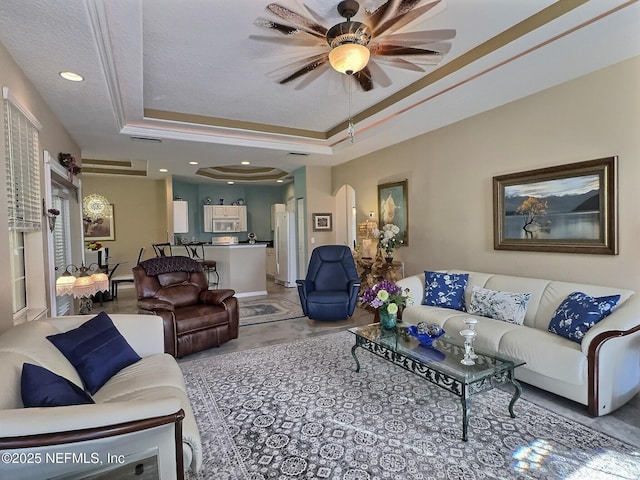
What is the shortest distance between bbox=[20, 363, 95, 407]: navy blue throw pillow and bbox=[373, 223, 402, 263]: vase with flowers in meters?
4.16

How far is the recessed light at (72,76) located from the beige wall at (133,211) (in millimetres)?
5599

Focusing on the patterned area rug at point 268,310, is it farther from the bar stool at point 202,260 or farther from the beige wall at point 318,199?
the beige wall at point 318,199

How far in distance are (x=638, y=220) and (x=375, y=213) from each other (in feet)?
11.4

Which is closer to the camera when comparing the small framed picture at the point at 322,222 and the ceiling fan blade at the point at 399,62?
the ceiling fan blade at the point at 399,62

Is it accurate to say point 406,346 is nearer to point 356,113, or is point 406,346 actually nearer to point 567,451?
point 567,451

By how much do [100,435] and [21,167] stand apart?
234 centimetres

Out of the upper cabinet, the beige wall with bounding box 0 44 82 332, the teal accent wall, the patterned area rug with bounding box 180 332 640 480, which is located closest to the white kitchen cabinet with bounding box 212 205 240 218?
the upper cabinet

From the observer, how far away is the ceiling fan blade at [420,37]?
2.28 meters

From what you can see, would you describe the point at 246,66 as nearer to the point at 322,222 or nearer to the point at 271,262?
the point at 322,222

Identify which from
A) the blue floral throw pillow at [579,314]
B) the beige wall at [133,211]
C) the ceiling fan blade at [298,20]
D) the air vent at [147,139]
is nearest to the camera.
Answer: the ceiling fan blade at [298,20]

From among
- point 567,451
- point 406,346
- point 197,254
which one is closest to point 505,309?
point 406,346

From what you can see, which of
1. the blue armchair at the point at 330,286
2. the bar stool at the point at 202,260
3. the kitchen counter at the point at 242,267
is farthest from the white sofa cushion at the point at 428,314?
the bar stool at the point at 202,260

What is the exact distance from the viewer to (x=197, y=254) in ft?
24.6

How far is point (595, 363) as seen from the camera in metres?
2.27
